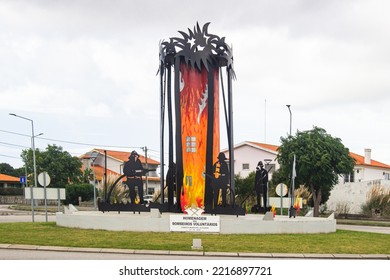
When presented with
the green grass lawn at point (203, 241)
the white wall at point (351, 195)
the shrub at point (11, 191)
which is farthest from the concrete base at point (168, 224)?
the shrub at point (11, 191)

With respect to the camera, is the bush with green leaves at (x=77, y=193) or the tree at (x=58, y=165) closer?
the bush with green leaves at (x=77, y=193)

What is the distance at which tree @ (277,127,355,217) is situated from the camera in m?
45.3

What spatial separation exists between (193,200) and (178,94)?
16.0ft

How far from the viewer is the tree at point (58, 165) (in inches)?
2834

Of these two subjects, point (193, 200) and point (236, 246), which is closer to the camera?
point (236, 246)

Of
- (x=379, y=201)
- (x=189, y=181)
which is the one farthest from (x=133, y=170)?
(x=379, y=201)

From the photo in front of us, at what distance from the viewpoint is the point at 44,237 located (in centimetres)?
1755

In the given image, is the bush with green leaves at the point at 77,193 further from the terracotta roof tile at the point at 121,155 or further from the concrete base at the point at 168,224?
the concrete base at the point at 168,224

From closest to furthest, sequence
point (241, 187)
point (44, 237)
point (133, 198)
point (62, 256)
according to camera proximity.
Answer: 1. point (62, 256)
2. point (44, 237)
3. point (133, 198)
4. point (241, 187)

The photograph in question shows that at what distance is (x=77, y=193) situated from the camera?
65.4 meters

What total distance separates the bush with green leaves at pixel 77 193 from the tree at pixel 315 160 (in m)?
27.7

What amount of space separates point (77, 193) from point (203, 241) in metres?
50.6
